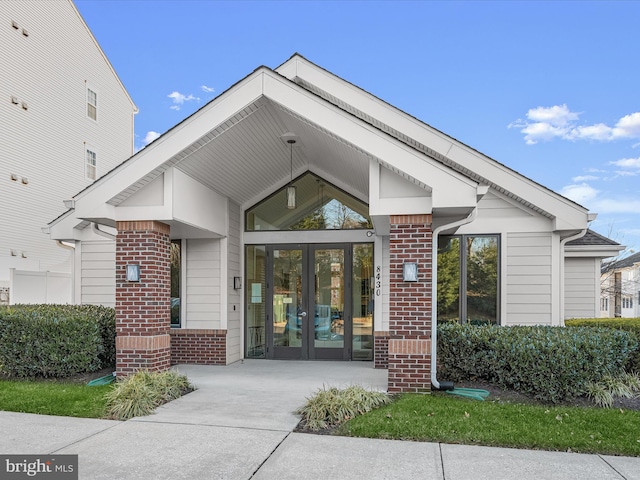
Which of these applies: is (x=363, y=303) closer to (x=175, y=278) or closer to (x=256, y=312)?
(x=256, y=312)

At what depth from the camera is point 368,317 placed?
991cm

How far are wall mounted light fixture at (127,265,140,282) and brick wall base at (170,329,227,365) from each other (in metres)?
2.59

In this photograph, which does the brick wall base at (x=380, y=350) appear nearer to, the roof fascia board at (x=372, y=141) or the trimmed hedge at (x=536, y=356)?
the trimmed hedge at (x=536, y=356)

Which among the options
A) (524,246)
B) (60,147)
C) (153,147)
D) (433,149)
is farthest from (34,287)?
(524,246)

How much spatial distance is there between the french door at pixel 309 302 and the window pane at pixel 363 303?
123 mm

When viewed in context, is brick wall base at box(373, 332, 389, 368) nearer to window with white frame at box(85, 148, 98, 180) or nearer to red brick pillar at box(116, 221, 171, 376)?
red brick pillar at box(116, 221, 171, 376)

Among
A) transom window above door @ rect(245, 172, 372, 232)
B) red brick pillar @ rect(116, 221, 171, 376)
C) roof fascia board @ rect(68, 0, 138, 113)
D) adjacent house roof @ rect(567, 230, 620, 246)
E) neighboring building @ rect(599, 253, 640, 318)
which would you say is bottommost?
neighboring building @ rect(599, 253, 640, 318)

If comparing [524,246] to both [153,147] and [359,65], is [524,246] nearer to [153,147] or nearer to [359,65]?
[153,147]

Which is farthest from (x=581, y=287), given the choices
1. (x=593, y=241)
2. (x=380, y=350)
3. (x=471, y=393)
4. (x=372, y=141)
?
(x=372, y=141)

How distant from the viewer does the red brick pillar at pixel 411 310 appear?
6.67 metres

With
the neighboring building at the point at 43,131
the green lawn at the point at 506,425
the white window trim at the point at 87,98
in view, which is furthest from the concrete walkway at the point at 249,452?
the white window trim at the point at 87,98

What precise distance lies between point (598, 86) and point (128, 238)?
16656mm

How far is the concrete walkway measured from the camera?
4184 mm

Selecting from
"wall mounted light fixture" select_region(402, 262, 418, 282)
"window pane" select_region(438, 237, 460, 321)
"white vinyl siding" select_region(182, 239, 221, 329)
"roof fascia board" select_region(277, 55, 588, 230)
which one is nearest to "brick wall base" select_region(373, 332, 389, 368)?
"window pane" select_region(438, 237, 460, 321)
